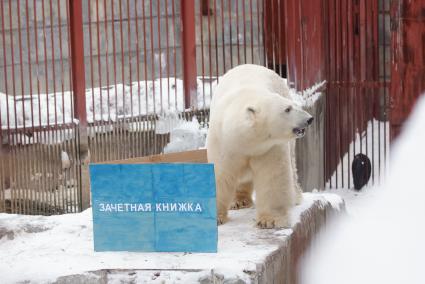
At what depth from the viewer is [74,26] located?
334 inches

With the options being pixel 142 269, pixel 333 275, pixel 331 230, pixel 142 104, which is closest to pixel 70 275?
pixel 142 269

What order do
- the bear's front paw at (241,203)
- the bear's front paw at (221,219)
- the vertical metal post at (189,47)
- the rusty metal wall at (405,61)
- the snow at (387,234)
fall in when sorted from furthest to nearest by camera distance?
1. the vertical metal post at (189,47)
2. the rusty metal wall at (405,61)
3. the snow at (387,234)
4. the bear's front paw at (241,203)
5. the bear's front paw at (221,219)

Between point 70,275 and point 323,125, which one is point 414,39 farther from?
point 70,275

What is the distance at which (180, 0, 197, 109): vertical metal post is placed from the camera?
29.4 ft

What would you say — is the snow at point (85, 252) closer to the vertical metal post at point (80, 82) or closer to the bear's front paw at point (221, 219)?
the bear's front paw at point (221, 219)

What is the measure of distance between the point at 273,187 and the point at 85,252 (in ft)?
3.67

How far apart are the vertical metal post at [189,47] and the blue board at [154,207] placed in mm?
4203

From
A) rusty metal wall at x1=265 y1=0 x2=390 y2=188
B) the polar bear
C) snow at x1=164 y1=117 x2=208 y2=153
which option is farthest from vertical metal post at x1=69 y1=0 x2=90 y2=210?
the polar bear

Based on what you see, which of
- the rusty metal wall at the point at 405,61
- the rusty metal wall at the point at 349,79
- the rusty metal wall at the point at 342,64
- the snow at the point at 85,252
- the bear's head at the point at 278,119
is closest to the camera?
the snow at the point at 85,252

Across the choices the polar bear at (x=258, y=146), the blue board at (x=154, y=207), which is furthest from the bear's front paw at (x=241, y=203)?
the blue board at (x=154, y=207)

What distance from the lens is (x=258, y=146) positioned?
536cm

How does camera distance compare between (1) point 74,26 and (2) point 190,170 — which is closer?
(2) point 190,170

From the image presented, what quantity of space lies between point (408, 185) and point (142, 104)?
260 cm

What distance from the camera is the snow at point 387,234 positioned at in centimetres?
636
